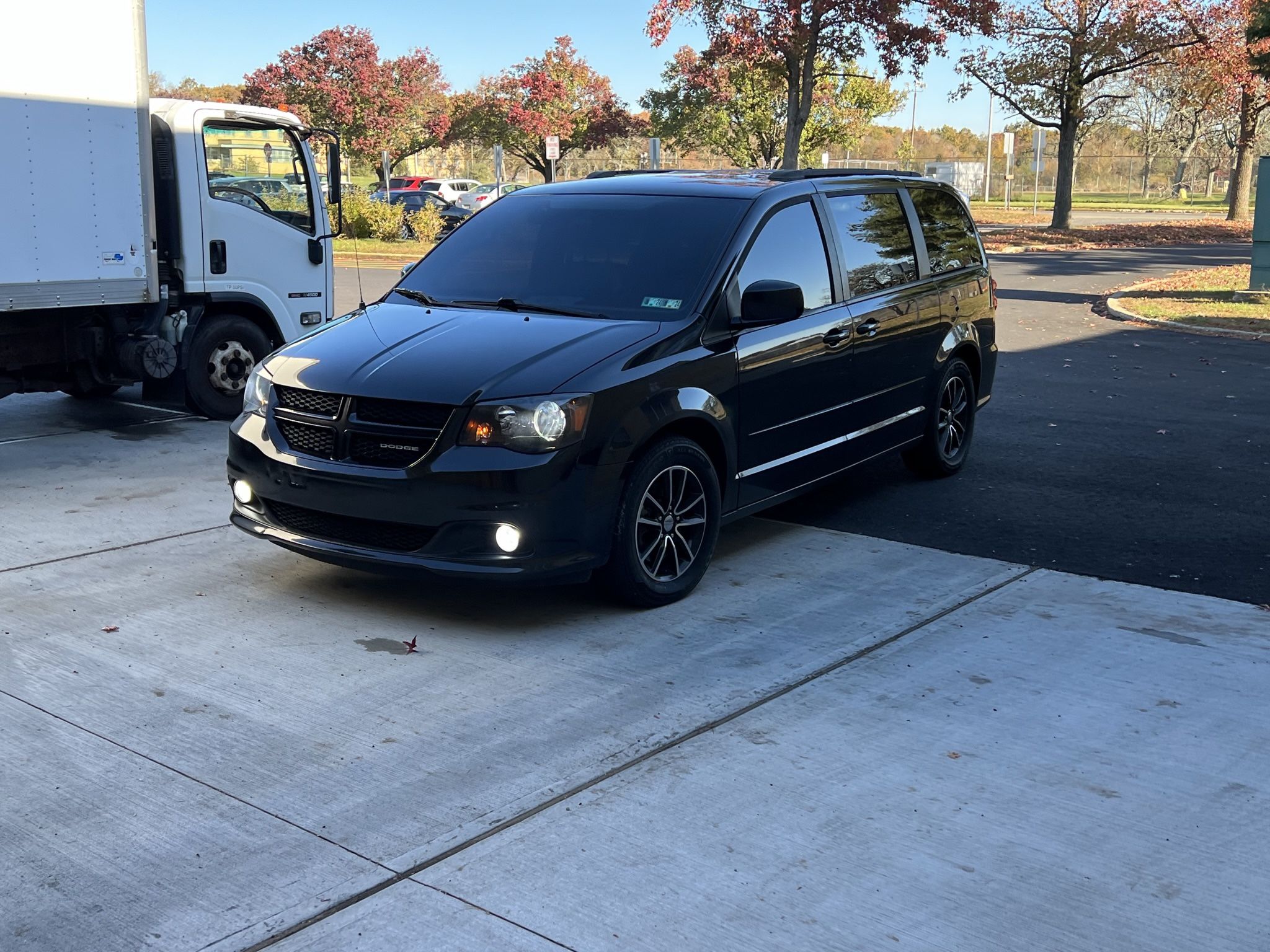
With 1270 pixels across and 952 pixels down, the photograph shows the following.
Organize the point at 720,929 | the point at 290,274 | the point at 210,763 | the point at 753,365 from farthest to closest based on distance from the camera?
the point at 290,274 < the point at 753,365 < the point at 210,763 < the point at 720,929

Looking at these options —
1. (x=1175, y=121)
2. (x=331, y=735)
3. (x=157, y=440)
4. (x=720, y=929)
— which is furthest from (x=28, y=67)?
(x=1175, y=121)

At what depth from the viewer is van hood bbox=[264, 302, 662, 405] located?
5.26 meters

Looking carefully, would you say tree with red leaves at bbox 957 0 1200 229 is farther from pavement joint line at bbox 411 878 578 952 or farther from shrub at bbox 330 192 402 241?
pavement joint line at bbox 411 878 578 952

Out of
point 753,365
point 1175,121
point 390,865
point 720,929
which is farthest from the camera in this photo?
point 1175,121

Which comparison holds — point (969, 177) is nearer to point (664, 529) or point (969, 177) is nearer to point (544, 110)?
point (544, 110)

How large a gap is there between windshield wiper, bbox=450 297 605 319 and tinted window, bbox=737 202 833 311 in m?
0.75

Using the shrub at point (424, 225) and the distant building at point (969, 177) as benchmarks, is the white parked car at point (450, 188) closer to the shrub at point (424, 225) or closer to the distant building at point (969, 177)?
the shrub at point (424, 225)

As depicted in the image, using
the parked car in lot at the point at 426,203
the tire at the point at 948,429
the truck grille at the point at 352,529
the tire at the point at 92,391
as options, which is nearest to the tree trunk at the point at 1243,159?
the parked car in lot at the point at 426,203

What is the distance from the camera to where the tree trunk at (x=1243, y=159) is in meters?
40.3

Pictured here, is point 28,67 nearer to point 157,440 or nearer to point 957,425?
point 157,440

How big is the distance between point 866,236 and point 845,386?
91 centimetres

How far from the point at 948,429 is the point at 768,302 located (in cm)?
265

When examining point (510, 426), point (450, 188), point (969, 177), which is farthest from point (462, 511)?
point (969, 177)

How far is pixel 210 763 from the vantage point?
412 cm
